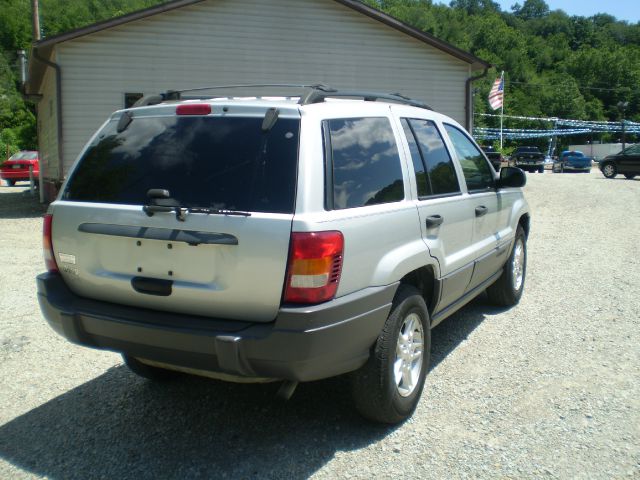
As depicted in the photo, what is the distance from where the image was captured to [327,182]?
299cm

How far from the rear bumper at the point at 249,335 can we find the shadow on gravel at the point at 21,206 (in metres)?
12.8

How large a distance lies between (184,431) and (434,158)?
2.45 metres

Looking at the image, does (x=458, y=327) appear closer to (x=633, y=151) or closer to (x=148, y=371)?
(x=148, y=371)

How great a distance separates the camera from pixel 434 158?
4176 millimetres

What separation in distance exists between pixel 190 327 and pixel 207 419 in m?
1.03

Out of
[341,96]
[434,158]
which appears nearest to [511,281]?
[434,158]

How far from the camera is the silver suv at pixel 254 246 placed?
280 cm

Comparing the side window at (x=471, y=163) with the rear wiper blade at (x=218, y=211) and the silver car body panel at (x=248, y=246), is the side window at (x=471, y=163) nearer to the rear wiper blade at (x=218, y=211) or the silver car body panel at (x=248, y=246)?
the silver car body panel at (x=248, y=246)

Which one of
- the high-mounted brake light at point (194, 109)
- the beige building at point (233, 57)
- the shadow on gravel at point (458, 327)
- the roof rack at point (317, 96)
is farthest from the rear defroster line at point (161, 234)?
the beige building at point (233, 57)

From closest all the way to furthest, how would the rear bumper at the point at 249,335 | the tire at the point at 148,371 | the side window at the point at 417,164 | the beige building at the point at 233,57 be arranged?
the rear bumper at the point at 249,335
the side window at the point at 417,164
the tire at the point at 148,371
the beige building at the point at 233,57

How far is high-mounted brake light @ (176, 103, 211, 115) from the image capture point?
3.18 meters

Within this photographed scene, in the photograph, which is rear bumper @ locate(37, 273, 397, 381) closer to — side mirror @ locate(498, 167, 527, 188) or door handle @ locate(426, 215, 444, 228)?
door handle @ locate(426, 215, 444, 228)

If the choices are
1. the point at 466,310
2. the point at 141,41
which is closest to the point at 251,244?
the point at 466,310

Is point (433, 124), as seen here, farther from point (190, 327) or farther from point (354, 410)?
point (190, 327)
